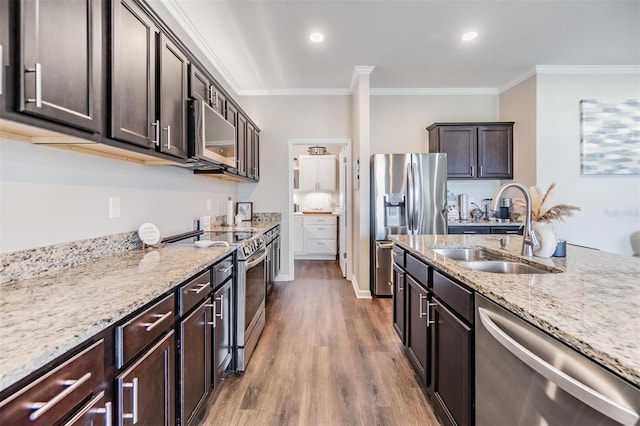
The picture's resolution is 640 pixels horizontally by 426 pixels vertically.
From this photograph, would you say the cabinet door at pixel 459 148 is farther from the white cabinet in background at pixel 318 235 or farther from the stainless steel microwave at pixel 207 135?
the stainless steel microwave at pixel 207 135

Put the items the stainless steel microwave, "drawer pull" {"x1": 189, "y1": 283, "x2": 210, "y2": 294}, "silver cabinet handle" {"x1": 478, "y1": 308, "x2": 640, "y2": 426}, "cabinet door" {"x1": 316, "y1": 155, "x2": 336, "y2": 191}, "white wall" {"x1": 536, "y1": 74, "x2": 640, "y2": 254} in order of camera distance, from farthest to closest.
Result: "cabinet door" {"x1": 316, "y1": 155, "x2": 336, "y2": 191} → "white wall" {"x1": 536, "y1": 74, "x2": 640, "y2": 254} → the stainless steel microwave → "drawer pull" {"x1": 189, "y1": 283, "x2": 210, "y2": 294} → "silver cabinet handle" {"x1": 478, "y1": 308, "x2": 640, "y2": 426}

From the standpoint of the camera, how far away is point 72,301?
3.04 feet

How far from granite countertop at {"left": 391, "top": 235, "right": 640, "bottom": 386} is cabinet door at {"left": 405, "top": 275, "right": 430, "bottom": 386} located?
0.33 metres

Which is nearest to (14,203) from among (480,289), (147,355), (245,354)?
(147,355)

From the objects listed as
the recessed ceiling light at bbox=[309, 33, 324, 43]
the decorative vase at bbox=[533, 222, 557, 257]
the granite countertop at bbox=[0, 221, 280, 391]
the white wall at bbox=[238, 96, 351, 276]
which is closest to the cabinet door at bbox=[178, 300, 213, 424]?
the granite countertop at bbox=[0, 221, 280, 391]

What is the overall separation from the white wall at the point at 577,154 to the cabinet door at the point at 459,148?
76cm

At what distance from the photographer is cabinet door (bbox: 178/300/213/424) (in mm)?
1330

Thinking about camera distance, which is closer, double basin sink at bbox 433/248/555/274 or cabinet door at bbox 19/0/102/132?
cabinet door at bbox 19/0/102/132

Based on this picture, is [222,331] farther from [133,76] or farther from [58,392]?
[133,76]

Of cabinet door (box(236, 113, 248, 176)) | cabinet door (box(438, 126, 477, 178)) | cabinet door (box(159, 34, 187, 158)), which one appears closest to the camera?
cabinet door (box(159, 34, 187, 158))

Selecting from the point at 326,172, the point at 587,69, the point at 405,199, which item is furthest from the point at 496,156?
the point at 326,172

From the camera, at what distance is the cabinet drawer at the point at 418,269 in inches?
69.0

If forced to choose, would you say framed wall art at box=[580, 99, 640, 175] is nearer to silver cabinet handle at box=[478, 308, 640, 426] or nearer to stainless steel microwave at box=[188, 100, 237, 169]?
silver cabinet handle at box=[478, 308, 640, 426]

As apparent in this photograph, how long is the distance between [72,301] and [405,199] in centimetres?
337
